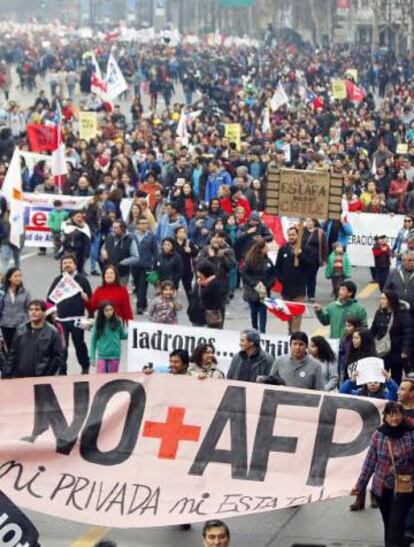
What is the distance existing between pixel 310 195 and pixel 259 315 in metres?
2.74

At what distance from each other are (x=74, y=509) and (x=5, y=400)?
1.01 m

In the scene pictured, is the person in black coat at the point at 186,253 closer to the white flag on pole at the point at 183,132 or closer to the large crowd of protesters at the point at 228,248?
the large crowd of protesters at the point at 228,248

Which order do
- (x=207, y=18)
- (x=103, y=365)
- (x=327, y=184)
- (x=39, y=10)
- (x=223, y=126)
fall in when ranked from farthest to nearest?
1. (x=39, y=10)
2. (x=207, y=18)
3. (x=223, y=126)
4. (x=327, y=184)
5. (x=103, y=365)

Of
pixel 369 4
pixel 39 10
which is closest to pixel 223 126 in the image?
pixel 369 4

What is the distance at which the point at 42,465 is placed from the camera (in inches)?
491

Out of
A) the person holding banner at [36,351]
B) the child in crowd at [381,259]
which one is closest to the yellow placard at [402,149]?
the child in crowd at [381,259]

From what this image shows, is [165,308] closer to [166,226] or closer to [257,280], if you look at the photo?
[257,280]

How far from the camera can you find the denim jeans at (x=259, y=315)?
1967 cm

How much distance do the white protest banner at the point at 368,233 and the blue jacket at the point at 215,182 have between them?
3.43 meters

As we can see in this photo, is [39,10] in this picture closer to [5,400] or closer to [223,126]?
[223,126]

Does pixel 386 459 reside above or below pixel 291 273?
above

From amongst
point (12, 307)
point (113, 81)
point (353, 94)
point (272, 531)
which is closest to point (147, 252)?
point (12, 307)

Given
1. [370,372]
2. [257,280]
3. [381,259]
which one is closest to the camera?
[370,372]

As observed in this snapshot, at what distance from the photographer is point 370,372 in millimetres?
13438
